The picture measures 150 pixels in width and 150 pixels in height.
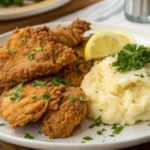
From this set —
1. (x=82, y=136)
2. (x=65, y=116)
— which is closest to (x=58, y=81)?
(x=65, y=116)

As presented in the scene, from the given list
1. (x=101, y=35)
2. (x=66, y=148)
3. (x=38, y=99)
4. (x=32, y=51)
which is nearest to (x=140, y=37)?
(x=101, y=35)

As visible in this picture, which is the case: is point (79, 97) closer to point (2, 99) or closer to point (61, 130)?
point (61, 130)

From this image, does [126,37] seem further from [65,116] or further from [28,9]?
[28,9]

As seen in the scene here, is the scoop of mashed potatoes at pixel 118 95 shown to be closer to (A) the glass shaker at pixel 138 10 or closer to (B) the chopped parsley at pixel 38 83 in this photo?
(B) the chopped parsley at pixel 38 83

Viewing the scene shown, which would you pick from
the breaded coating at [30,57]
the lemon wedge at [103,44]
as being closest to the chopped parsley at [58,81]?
the breaded coating at [30,57]

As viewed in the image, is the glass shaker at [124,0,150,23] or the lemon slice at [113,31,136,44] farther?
the glass shaker at [124,0,150,23]

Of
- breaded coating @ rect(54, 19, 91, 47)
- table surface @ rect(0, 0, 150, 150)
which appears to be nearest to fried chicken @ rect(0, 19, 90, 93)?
breaded coating @ rect(54, 19, 91, 47)

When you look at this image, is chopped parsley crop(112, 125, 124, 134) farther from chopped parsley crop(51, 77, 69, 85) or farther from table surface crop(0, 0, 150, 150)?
table surface crop(0, 0, 150, 150)
